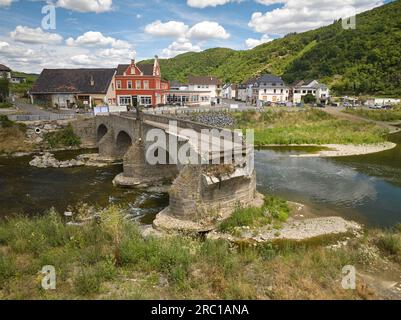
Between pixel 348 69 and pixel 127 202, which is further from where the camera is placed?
pixel 348 69

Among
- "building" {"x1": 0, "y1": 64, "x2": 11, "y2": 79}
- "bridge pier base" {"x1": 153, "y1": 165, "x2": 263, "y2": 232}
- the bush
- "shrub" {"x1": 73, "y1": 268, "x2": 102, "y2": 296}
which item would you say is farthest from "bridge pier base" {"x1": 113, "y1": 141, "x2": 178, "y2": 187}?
"building" {"x1": 0, "y1": 64, "x2": 11, "y2": 79}

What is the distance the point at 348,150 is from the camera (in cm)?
3709

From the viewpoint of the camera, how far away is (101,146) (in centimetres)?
3434

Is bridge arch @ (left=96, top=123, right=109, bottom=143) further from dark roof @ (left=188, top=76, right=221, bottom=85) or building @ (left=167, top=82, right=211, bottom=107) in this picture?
dark roof @ (left=188, top=76, right=221, bottom=85)

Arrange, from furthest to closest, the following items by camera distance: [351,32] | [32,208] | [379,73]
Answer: [351,32], [379,73], [32,208]

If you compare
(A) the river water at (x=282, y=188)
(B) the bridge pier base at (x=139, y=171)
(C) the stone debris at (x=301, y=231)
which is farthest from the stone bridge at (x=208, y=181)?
(B) the bridge pier base at (x=139, y=171)

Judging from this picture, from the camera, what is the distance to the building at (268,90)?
7344 centimetres

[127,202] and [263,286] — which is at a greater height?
[263,286]

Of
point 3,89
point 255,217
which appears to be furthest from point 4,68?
point 255,217

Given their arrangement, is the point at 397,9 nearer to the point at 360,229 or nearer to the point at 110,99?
the point at 110,99

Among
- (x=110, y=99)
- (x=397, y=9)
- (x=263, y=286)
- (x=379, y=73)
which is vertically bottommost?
(x=263, y=286)

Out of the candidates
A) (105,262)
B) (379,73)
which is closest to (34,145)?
(105,262)

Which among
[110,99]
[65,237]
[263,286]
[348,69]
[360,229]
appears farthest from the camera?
[348,69]

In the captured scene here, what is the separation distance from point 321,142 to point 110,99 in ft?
109
